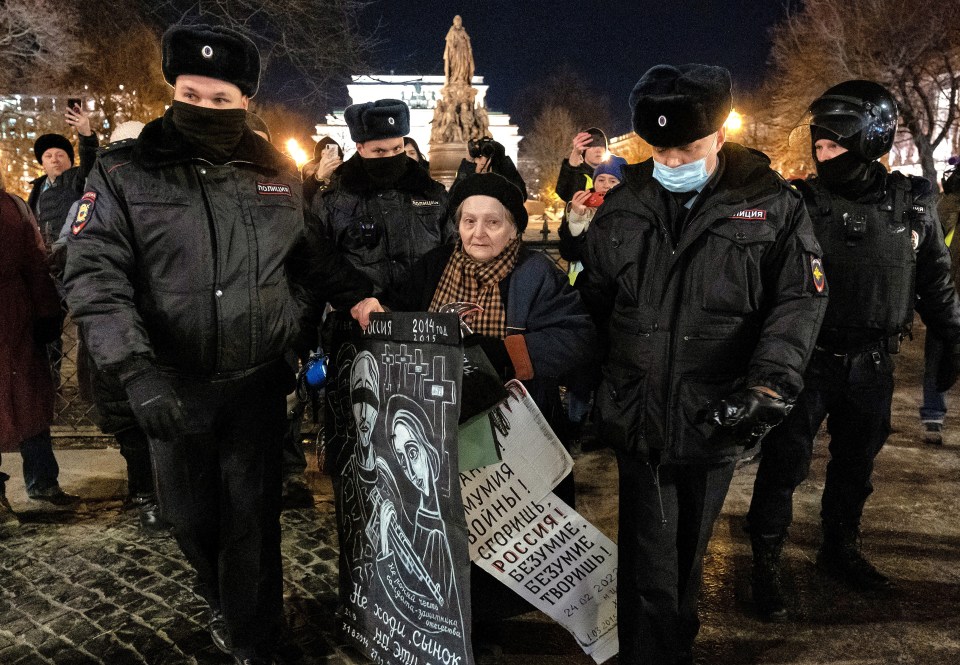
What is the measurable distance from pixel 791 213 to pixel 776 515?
63.8 inches

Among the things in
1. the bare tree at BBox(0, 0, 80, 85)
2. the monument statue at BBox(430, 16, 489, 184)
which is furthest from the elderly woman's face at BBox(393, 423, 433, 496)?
the monument statue at BBox(430, 16, 489, 184)

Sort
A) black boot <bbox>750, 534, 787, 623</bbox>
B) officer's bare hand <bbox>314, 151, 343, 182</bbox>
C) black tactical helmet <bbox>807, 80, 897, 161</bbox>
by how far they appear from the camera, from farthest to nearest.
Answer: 1. officer's bare hand <bbox>314, 151, 343, 182</bbox>
2. black boot <bbox>750, 534, 787, 623</bbox>
3. black tactical helmet <bbox>807, 80, 897, 161</bbox>

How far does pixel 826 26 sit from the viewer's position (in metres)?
26.9

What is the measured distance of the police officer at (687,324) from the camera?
2566 millimetres

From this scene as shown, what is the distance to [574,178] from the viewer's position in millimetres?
7043

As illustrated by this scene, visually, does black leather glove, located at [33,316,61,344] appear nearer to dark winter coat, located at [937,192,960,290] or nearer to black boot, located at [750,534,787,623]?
black boot, located at [750,534,787,623]

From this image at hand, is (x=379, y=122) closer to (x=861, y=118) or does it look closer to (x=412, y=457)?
(x=412, y=457)

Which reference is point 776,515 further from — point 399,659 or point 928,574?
point 399,659

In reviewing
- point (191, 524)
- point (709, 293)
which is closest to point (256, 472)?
point (191, 524)

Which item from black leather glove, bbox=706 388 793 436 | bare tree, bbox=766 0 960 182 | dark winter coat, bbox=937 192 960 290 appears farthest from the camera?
bare tree, bbox=766 0 960 182

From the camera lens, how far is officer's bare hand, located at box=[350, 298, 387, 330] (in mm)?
3000

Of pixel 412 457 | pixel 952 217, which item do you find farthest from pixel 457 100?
pixel 412 457

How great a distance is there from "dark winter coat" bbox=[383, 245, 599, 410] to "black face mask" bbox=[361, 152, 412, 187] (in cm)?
164

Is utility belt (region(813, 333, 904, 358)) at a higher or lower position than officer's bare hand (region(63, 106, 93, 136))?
lower
